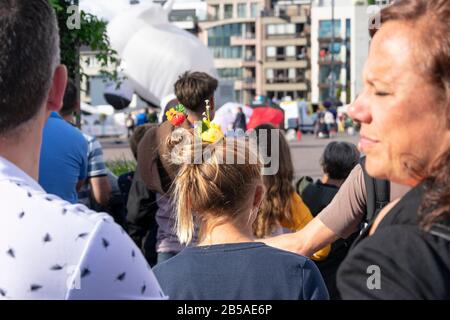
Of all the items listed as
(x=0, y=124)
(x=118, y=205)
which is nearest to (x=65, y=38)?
(x=118, y=205)

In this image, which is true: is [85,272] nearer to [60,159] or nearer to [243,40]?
[60,159]

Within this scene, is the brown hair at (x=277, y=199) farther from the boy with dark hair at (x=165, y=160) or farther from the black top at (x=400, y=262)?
the black top at (x=400, y=262)

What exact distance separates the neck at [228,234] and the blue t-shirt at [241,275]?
2.8 inches

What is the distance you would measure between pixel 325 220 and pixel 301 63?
→ 95.3 m

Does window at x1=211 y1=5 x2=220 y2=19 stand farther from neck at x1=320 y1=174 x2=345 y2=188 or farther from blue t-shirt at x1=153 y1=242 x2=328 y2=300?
blue t-shirt at x1=153 y1=242 x2=328 y2=300

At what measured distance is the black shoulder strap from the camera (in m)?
2.93

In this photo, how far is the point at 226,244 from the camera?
2.58 m

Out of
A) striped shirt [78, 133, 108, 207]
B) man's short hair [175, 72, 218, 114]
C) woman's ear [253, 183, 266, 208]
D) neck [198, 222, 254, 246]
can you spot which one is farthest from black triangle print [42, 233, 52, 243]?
striped shirt [78, 133, 108, 207]

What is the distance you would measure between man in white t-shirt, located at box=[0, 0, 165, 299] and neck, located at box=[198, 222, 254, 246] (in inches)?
40.5

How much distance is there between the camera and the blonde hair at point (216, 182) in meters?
2.70

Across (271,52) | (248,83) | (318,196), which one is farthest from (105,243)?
(271,52)

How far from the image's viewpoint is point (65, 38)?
30.5ft
